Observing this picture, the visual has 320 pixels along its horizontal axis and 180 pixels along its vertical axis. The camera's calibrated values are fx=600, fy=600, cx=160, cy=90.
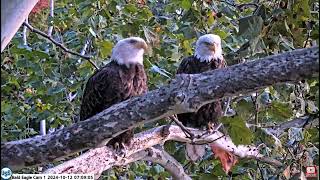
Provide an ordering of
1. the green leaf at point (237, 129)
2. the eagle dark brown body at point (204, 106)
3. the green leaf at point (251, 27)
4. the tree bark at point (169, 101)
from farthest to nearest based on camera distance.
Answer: the eagle dark brown body at point (204, 106), the green leaf at point (251, 27), the green leaf at point (237, 129), the tree bark at point (169, 101)

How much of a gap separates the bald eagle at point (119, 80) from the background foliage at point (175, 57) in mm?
81

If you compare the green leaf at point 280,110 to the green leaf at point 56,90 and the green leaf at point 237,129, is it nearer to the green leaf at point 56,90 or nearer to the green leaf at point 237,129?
the green leaf at point 237,129

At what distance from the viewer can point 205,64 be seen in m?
2.93

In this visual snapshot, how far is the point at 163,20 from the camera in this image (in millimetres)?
2930

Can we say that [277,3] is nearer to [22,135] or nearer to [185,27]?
[185,27]

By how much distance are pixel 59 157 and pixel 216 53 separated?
1.57 meters

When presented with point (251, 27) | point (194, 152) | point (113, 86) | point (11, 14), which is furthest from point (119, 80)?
point (11, 14)

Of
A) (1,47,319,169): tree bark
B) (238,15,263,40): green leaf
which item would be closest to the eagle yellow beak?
(238,15,263,40): green leaf

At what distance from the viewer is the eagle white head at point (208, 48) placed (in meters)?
2.83

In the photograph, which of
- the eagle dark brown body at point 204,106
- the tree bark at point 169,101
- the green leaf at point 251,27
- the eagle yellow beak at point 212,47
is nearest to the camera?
the tree bark at point 169,101

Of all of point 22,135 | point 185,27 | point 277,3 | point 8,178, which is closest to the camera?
point 8,178

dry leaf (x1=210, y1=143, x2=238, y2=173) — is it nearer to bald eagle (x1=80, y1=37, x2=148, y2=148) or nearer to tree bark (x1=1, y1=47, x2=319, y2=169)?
bald eagle (x1=80, y1=37, x2=148, y2=148)

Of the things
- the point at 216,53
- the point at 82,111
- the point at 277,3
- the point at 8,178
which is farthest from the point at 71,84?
the point at 8,178

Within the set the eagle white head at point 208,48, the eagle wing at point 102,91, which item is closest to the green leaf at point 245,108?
the eagle wing at point 102,91
